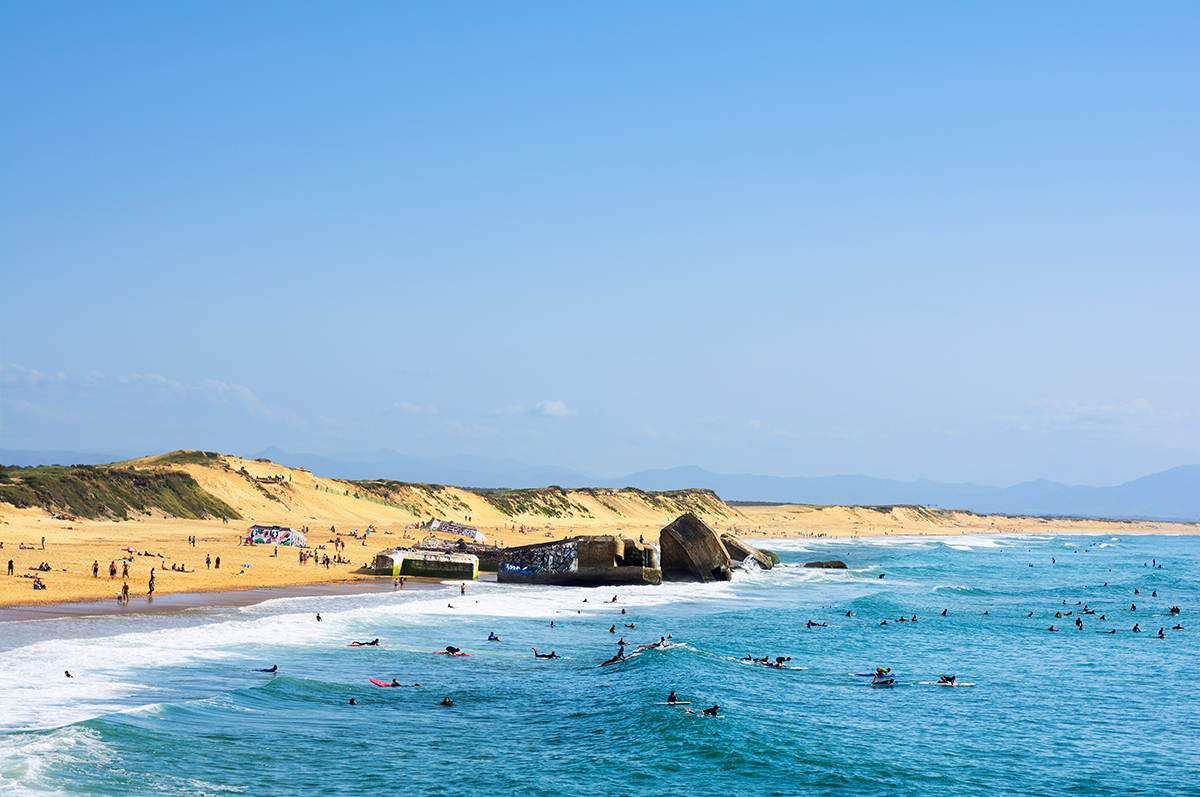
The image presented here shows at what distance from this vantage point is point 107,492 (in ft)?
293

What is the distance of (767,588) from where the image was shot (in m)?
67.9

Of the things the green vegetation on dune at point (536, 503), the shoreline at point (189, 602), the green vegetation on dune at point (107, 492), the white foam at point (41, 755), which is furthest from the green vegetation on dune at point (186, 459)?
the white foam at point (41, 755)

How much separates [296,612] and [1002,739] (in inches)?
1331

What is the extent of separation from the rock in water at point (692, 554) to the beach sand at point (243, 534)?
73.4 feet

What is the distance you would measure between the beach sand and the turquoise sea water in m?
9.86

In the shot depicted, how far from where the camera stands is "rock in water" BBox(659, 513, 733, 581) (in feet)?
225

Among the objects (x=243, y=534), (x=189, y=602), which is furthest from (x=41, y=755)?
(x=243, y=534)

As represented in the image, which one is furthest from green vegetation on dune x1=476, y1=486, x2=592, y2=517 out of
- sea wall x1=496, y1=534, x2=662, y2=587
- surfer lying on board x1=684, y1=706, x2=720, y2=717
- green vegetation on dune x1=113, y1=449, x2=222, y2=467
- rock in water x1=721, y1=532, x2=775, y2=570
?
surfer lying on board x1=684, y1=706, x2=720, y2=717

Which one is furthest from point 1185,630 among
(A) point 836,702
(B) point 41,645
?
(B) point 41,645

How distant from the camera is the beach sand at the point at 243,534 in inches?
1967

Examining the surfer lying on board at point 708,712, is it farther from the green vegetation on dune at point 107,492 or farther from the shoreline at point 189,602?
the green vegetation on dune at point 107,492

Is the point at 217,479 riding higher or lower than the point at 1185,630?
higher

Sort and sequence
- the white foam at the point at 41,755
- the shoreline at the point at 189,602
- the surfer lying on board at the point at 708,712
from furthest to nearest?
the shoreline at the point at 189,602 < the surfer lying on board at the point at 708,712 < the white foam at the point at 41,755

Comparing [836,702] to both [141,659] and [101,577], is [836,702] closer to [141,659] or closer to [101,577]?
[141,659]
